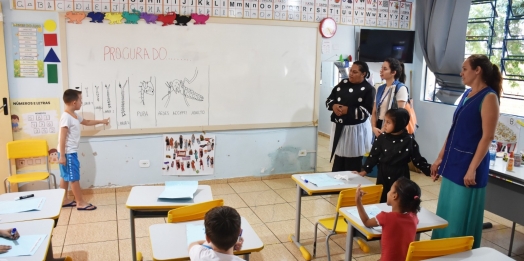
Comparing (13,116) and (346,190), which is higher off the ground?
(13,116)

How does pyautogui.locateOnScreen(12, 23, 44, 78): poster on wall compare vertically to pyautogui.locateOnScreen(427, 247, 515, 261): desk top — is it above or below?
above

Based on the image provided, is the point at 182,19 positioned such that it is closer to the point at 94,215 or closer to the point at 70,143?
the point at 70,143

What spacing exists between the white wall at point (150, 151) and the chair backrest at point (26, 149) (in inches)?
7.6

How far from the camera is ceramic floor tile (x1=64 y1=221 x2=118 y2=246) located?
337 centimetres

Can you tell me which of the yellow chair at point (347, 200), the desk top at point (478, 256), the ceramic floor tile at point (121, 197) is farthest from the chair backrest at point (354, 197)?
the ceramic floor tile at point (121, 197)

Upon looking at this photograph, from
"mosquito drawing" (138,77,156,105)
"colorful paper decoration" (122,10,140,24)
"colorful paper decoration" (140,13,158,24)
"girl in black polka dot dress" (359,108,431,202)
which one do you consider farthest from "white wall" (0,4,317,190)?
"girl in black polka dot dress" (359,108,431,202)

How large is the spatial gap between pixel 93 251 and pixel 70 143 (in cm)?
127

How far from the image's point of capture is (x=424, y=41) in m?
5.40

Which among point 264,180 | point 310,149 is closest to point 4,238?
point 264,180

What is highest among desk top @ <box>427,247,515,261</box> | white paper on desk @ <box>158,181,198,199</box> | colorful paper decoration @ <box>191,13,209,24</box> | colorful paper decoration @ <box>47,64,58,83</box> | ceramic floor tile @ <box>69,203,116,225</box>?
colorful paper decoration @ <box>191,13,209,24</box>

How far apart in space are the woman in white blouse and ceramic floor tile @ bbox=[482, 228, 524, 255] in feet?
4.45

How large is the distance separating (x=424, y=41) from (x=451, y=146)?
3169 millimetres

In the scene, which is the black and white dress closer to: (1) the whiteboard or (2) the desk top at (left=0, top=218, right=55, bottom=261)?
(1) the whiteboard

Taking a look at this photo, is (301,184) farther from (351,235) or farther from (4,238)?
(4,238)
